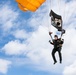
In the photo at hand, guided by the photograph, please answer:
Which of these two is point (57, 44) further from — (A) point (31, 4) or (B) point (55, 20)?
(A) point (31, 4)

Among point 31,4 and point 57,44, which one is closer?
point 57,44

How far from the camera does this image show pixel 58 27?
36.1 metres

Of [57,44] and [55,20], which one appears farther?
[55,20]

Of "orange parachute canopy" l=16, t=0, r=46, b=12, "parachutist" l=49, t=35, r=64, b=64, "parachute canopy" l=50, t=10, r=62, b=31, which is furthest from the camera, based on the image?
"parachute canopy" l=50, t=10, r=62, b=31

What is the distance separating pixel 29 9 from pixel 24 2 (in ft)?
2.52

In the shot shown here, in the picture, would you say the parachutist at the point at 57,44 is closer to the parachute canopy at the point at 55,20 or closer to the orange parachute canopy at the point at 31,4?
the parachute canopy at the point at 55,20

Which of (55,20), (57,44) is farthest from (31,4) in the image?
(57,44)

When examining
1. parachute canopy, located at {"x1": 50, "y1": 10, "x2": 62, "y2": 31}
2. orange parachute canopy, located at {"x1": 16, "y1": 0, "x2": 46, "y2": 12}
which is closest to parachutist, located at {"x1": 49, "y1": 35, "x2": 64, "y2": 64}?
parachute canopy, located at {"x1": 50, "y1": 10, "x2": 62, "y2": 31}

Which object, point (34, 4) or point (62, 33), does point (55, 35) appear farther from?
point (34, 4)

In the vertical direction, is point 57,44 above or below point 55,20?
below

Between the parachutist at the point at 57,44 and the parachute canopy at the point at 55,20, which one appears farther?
the parachute canopy at the point at 55,20

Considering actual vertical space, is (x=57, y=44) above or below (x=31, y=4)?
below

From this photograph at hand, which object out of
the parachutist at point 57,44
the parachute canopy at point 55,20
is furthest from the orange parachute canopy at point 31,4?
the parachutist at point 57,44

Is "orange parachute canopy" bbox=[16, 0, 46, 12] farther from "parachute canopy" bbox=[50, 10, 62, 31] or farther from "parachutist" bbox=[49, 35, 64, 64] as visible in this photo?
"parachutist" bbox=[49, 35, 64, 64]
